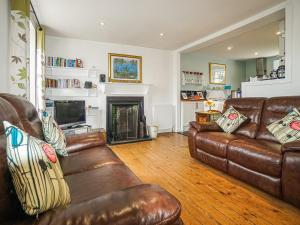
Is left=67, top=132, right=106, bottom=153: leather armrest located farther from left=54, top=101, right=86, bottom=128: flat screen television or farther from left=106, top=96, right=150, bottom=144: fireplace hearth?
left=106, top=96, right=150, bottom=144: fireplace hearth

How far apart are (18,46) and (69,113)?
5.71ft

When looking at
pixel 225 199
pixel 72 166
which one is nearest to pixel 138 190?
pixel 72 166

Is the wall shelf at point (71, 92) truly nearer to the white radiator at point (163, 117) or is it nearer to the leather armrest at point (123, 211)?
the white radiator at point (163, 117)

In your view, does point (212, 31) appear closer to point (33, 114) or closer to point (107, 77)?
point (107, 77)

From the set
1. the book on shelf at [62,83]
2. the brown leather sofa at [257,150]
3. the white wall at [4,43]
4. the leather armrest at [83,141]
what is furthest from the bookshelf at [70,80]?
the brown leather sofa at [257,150]

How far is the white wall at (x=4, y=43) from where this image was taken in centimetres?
205

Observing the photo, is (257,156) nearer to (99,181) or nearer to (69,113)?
(99,181)

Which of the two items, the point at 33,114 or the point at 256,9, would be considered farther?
the point at 256,9

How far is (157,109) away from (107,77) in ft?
5.22

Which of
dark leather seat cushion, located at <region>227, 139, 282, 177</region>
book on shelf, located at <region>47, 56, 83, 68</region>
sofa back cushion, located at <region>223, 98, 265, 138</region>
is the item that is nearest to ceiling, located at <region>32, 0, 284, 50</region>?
book on shelf, located at <region>47, 56, 83, 68</region>

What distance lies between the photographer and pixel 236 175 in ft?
7.30

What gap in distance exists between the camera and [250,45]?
5.30 m

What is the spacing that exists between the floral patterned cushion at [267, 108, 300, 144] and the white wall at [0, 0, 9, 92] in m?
3.12

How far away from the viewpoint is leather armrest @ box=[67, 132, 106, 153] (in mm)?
1989
